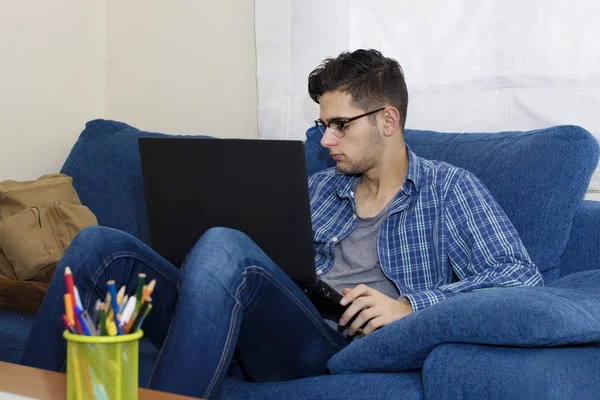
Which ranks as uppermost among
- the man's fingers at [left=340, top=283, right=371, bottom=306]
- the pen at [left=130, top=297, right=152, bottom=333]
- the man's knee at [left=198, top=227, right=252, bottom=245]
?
the pen at [left=130, top=297, right=152, bottom=333]

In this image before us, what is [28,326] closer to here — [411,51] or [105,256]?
[105,256]

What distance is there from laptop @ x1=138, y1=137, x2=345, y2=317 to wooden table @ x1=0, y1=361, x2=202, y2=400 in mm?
508

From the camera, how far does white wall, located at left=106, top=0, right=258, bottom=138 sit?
8.89 feet

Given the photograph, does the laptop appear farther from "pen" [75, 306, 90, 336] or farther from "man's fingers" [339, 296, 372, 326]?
"pen" [75, 306, 90, 336]

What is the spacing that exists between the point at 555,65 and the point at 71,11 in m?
1.67

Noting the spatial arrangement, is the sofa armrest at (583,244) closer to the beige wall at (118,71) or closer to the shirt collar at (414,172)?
the shirt collar at (414,172)

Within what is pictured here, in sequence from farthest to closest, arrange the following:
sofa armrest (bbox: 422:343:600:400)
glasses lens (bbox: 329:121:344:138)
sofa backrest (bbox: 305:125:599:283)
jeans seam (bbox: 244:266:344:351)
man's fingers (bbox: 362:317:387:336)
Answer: glasses lens (bbox: 329:121:344:138), sofa backrest (bbox: 305:125:599:283), man's fingers (bbox: 362:317:387:336), jeans seam (bbox: 244:266:344:351), sofa armrest (bbox: 422:343:600:400)

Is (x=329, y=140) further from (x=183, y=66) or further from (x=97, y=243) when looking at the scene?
(x=183, y=66)

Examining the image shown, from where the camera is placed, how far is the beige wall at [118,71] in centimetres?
270

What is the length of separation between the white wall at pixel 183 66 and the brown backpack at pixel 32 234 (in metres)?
0.62

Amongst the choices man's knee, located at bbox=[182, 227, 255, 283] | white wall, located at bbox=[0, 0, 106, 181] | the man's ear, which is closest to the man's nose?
the man's ear

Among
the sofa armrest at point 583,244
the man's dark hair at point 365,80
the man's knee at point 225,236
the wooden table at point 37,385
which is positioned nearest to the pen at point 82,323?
the wooden table at point 37,385

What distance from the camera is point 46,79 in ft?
9.20

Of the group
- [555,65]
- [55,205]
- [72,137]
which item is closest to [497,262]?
[555,65]
